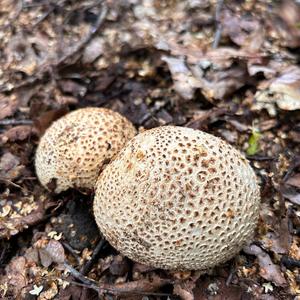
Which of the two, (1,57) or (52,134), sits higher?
(52,134)

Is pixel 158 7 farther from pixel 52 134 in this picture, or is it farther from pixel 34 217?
pixel 34 217

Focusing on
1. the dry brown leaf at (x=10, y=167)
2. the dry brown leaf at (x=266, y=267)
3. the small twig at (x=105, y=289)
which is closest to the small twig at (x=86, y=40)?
the dry brown leaf at (x=10, y=167)

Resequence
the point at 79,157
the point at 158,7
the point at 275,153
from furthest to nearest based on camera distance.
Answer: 1. the point at 158,7
2. the point at 275,153
3. the point at 79,157

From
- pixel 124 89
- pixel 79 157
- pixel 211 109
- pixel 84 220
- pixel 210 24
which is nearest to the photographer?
pixel 79 157

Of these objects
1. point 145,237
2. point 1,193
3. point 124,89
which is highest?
point 145,237

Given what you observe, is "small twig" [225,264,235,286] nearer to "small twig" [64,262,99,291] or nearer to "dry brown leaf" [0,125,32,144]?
"small twig" [64,262,99,291]

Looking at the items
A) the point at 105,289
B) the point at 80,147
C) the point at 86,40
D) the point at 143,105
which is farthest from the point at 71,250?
the point at 86,40

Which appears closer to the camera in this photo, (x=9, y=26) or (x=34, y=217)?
(x=34, y=217)

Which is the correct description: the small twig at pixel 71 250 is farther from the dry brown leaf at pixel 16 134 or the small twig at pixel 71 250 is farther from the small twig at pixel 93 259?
the dry brown leaf at pixel 16 134

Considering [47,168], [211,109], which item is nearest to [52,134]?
[47,168]
